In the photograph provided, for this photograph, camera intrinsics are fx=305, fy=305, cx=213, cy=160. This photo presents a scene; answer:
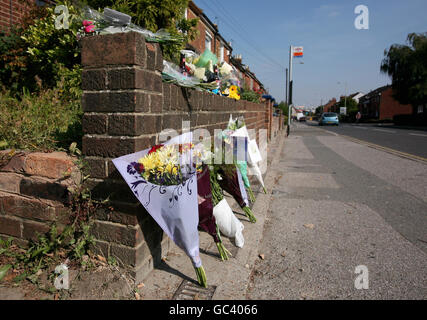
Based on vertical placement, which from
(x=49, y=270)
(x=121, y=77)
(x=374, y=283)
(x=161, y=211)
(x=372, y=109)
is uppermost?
(x=372, y=109)

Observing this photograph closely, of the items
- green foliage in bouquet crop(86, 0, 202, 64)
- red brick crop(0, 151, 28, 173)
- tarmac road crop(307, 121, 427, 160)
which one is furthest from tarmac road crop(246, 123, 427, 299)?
tarmac road crop(307, 121, 427, 160)

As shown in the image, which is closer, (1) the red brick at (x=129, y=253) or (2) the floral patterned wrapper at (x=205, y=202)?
(1) the red brick at (x=129, y=253)

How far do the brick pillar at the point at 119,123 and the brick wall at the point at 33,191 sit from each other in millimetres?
191

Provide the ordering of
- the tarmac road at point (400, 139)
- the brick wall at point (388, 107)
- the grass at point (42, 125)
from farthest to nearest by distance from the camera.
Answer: the brick wall at point (388, 107)
the tarmac road at point (400, 139)
the grass at point (42, 125)

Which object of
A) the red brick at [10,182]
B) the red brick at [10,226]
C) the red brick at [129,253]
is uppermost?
the red brick at [10,182]

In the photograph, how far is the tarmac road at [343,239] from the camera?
2.24 meters

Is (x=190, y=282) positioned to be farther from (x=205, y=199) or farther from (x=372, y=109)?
(x=372, y=109)

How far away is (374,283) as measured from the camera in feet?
7.51

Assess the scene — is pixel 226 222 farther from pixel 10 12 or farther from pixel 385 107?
pixel 385 107

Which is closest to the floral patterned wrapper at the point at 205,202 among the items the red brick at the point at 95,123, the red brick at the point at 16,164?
the red brick at the point at 95,123

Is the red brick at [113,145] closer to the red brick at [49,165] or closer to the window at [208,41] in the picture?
the red brick at [49,165]

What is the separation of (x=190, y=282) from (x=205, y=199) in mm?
592

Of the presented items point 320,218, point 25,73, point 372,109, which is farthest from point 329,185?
point 372,109

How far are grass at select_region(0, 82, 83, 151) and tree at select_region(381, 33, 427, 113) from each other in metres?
43.3
